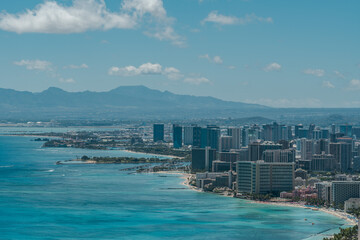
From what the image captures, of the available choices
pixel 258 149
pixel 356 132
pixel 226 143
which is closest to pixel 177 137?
pixel 226 143

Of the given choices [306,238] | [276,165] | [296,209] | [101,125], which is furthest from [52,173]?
[101,125]

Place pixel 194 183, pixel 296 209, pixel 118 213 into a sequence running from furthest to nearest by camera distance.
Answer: pixel 194 183 → pixel 296 209 → pixel 118 213

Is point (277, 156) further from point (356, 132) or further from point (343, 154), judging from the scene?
point (356, 132)

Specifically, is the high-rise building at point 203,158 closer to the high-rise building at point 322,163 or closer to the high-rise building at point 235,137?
the high-rise building at point 322,163

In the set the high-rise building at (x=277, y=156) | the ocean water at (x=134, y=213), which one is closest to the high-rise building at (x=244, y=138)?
the high-rise building at (x=277, y=156)

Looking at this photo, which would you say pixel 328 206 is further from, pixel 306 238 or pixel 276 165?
pixel 306 238

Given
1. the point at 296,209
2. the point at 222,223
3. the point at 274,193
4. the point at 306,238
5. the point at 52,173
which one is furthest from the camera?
the point at 52,173
